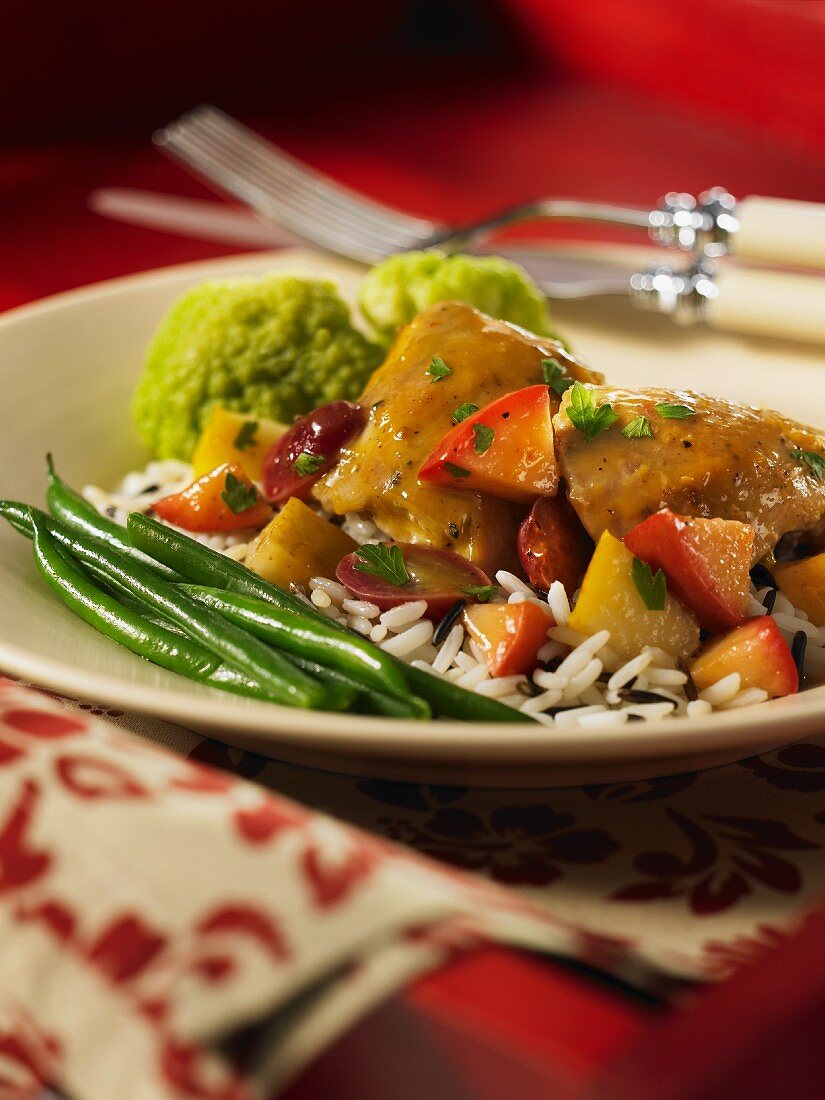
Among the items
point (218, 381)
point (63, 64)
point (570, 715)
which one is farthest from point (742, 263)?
point (63, 64)

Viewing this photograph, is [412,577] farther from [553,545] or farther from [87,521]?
[87,521]

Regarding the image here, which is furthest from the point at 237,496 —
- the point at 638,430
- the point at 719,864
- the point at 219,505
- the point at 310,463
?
the point at 719,864

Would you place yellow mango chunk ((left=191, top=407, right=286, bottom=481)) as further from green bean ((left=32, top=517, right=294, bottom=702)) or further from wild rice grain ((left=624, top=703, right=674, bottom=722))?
wild rice grain ((left=624, top=703, right=674, bottom=722))

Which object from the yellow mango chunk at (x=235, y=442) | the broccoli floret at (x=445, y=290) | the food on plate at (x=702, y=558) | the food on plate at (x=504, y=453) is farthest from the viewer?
the broccoli floret at (x=445, y=290)

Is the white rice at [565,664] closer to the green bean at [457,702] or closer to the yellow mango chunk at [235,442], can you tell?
the green bean at [457,702]

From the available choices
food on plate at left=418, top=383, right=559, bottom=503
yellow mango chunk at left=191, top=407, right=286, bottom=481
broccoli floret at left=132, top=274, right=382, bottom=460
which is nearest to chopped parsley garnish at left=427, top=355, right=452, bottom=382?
food on plate at left=418, top=383, right=559, bottom=503

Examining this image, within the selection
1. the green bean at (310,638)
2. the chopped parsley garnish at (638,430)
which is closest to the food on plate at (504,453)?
the chopped parsley garnish at (638,430)

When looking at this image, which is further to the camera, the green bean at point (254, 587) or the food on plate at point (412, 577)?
the food on plate at point (412, 577)

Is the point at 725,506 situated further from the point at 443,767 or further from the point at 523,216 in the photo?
the point at 523,216
